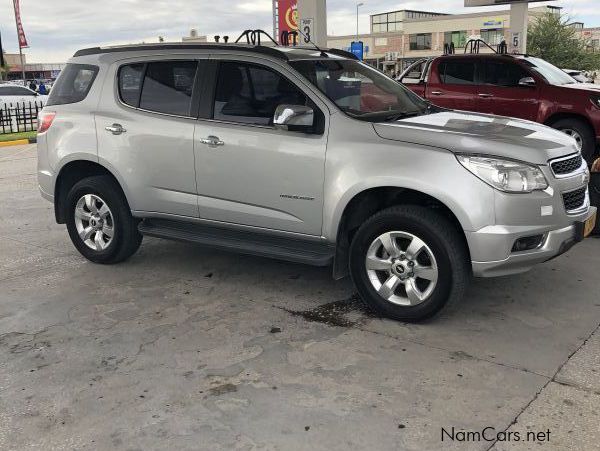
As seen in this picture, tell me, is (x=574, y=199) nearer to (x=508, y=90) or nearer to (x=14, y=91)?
(x=508, y=90)

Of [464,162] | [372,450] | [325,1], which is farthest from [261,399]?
[325,1]

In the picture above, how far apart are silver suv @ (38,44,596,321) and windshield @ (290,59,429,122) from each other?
0.02m

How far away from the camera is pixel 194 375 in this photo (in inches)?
142

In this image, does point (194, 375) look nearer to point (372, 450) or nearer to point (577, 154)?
point (372, 450)

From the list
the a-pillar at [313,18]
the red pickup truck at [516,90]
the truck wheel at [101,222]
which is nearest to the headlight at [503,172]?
the truck wheel at [101,222]

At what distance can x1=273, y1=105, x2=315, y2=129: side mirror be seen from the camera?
14.3 feet

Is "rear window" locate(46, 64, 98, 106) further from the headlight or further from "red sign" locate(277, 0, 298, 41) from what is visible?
"red sign" locate(277, 0, 298, 41)

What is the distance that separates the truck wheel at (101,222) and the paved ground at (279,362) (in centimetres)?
23

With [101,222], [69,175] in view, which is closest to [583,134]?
[101,222]

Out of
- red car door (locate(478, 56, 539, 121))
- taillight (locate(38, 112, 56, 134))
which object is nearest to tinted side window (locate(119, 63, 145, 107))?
taillight (locate(38, 112, 56, 134))

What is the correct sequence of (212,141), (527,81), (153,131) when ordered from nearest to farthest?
(212,141)
(153,131)
(527,81)

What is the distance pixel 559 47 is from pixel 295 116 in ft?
138

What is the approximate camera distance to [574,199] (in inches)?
169

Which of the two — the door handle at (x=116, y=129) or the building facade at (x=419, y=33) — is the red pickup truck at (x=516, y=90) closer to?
the door handle at (x=116, y=129)
